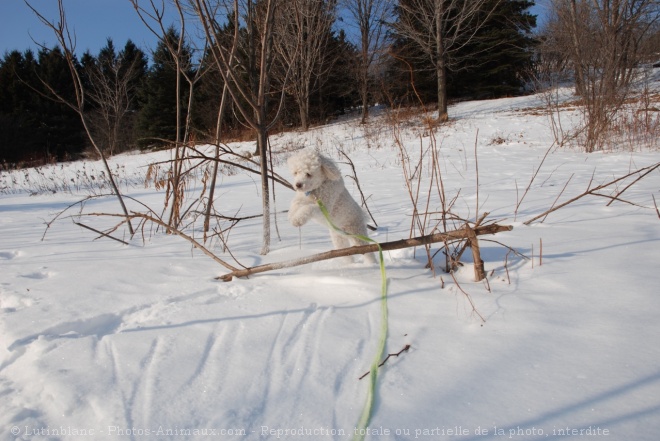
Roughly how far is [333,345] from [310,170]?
104 cm

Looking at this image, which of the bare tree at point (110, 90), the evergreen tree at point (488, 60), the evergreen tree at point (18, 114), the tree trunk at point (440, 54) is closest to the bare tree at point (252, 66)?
the bare tree at point (110, 90)

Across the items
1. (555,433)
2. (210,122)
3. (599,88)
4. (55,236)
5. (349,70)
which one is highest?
(349,70)

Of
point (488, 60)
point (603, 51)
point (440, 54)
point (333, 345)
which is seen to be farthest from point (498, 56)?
point (333, 345)

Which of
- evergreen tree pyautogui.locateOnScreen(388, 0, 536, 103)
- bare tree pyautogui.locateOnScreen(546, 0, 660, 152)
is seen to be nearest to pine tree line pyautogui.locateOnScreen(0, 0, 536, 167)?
evergreen tree pyautogui.locateOnScreen(388, 0, 536, 103)

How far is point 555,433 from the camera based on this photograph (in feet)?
2.70

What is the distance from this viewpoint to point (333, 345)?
122 cm

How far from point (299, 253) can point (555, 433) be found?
5.62ft

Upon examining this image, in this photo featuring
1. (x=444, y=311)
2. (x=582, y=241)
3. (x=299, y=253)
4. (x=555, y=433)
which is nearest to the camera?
(x=555, y=433)

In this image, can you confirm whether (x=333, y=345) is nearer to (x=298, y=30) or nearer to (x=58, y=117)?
(x=298, y=30)

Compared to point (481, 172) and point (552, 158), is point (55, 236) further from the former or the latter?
point (552, 158)

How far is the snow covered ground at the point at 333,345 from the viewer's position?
903 mm

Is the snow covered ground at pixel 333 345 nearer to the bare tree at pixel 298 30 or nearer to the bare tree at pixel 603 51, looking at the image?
the bare tree at pixel 298 30

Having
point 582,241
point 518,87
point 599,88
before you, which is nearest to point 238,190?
point 582,241

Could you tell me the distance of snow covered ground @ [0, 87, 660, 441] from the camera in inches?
35.6
